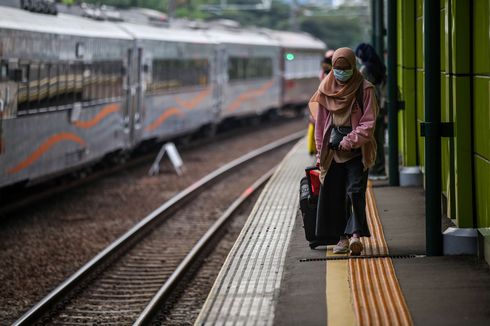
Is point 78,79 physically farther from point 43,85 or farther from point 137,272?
point 137,272

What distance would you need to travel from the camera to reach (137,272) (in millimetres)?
12883

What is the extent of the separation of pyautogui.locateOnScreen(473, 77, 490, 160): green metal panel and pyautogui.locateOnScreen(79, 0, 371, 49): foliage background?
33.9 meters

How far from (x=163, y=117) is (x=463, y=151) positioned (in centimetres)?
1668

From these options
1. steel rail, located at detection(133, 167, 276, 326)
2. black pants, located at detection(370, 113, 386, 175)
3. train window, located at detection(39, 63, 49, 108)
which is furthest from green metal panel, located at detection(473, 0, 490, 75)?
train window, located at detection(39, 63, 49, 108)

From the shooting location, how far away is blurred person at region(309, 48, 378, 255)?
8.65 meters

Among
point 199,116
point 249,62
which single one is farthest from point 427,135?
point 249,62

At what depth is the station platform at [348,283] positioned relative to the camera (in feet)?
23.1

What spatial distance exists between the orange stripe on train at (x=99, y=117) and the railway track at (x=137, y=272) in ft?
6.53

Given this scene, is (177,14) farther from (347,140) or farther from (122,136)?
(347,140)

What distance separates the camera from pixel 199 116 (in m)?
29.2

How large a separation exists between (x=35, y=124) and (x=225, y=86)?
16216mm

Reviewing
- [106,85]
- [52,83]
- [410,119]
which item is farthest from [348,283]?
[106,85]

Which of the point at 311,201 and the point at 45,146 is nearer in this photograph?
the point at 311,201

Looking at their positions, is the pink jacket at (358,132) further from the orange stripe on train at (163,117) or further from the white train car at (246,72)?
the white train car at (246,72)
